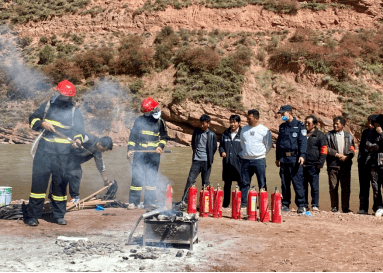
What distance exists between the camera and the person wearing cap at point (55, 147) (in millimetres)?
6141

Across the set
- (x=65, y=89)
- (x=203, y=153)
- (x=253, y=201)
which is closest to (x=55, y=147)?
(x=65, y=89)

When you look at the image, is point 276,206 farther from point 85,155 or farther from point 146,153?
point 85,155

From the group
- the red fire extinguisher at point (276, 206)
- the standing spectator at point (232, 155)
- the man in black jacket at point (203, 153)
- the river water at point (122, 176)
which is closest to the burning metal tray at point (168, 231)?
the red fire extinguisher at point (276, 206)

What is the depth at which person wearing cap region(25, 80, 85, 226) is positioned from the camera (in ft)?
20.1

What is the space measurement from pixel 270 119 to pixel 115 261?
26330mm

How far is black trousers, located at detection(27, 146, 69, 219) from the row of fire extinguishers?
199cm

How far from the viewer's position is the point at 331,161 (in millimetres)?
8227

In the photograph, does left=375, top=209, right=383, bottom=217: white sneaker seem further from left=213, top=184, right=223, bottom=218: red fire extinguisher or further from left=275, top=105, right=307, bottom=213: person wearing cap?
left=213, top=184, right=223, bottom=218: red fire extinguisher

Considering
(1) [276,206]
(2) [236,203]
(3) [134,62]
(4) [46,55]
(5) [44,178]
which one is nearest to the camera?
(5) [44,178]

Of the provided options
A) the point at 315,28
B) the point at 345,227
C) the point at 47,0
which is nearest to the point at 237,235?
the point at 345,227

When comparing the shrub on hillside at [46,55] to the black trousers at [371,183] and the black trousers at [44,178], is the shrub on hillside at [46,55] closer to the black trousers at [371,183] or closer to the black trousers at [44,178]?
the black trousers at [44,178]

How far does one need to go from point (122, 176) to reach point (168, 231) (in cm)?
943

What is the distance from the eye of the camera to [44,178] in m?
6.16

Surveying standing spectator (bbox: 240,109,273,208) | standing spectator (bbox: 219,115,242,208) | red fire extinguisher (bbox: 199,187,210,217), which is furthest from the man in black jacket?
red fire extinguisher (bbox: 199,187,210,217)
